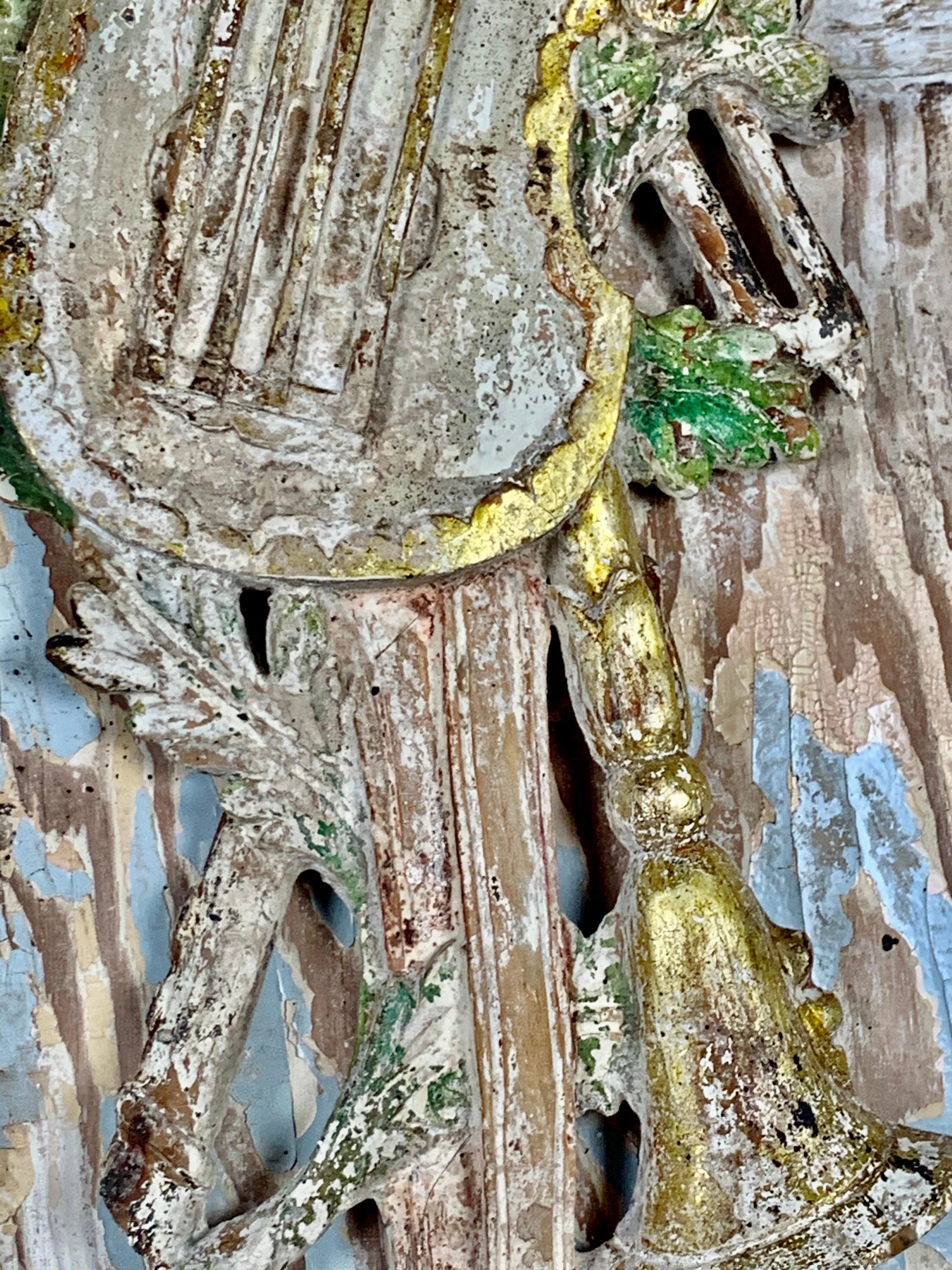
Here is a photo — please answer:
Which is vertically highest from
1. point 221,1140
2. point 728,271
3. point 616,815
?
point 728,271

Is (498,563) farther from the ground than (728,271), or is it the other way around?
(728,271)

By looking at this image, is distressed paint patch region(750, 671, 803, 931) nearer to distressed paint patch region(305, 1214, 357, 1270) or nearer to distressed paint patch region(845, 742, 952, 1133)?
distressed paint patch region(845, 742, 952, 1133)

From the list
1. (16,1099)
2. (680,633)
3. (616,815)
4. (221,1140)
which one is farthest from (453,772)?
(16,1099)

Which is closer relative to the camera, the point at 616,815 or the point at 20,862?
the point at 616,815

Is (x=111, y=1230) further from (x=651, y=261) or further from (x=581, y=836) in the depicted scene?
(x=651, y=261)

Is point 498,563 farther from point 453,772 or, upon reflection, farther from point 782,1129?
point 782,1129
